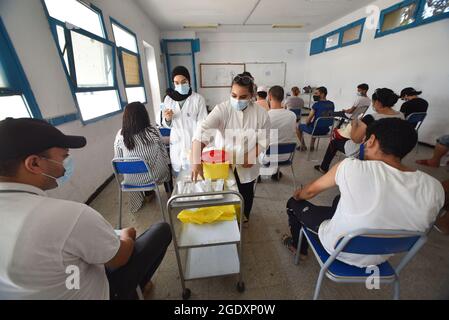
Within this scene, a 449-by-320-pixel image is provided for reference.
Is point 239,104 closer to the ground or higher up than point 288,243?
higher up

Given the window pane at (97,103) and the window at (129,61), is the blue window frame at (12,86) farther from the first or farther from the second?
the window at (129,61)

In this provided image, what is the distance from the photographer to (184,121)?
7.13ft

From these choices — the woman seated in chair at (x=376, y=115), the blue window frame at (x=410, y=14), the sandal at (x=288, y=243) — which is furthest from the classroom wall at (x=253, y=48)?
the sandal at (x=288, y=243)

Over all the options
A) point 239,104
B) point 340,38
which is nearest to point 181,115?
point 239,104

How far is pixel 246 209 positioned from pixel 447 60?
4.71 meters

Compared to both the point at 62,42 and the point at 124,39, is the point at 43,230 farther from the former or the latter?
the point at 124,39

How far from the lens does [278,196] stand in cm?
242

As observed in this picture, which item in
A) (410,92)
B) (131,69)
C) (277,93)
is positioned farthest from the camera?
(131,69)

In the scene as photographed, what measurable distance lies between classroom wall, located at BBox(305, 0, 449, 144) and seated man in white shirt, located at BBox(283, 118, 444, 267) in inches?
171

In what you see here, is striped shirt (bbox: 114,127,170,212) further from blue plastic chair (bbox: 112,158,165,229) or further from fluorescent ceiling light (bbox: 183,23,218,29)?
fluorescent ceiling light (bbox: 183,23,218,29)

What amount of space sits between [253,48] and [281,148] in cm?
709

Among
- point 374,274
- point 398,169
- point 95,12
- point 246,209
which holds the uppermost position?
point 95,12

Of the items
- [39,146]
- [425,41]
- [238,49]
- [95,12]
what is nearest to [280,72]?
[238,49]

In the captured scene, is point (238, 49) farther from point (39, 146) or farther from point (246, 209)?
point (39, 146)
